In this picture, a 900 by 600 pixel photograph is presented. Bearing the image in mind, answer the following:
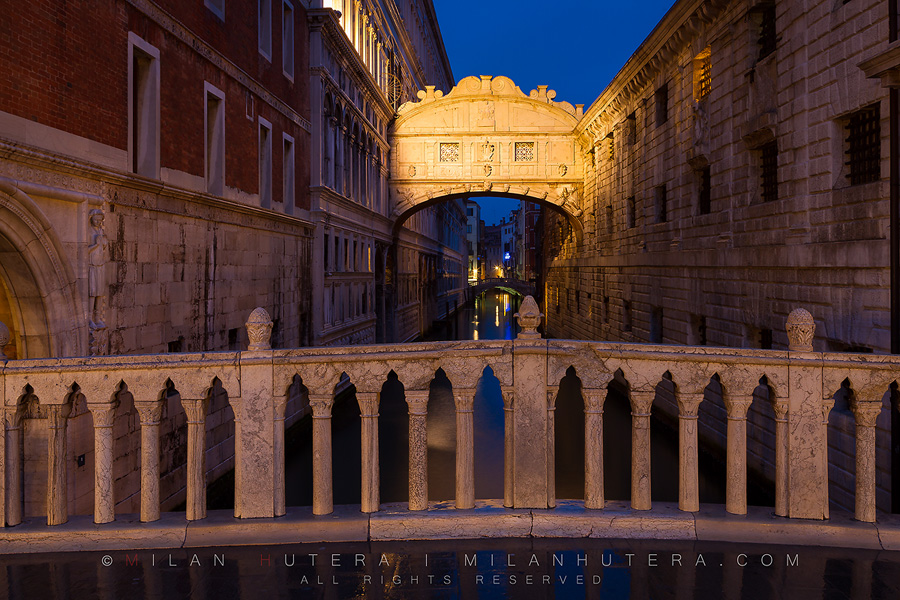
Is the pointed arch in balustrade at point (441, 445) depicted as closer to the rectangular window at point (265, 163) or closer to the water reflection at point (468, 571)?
Answer: the water reflection at point (468, 571)

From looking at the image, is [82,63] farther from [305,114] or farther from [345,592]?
[305,114]

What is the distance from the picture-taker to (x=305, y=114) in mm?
17828

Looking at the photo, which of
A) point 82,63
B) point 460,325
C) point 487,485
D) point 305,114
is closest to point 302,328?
point 305,114

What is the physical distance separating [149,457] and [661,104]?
17598 mm

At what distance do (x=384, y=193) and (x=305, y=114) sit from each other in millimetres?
10282

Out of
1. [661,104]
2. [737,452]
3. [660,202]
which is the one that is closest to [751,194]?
[660,202]

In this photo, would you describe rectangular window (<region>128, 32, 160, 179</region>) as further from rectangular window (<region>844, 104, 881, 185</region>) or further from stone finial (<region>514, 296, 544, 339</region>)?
rectangular window (<region>844, 104, 881, 185</region>)

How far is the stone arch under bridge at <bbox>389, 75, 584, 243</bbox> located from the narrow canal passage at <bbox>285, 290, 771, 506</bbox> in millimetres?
10091

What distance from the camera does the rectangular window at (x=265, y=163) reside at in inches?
579

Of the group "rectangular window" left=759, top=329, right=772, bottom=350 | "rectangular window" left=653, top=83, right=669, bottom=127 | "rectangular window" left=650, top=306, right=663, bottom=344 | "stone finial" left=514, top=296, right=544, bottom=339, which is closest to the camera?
"stone finial" left=514, top=296, right=544, bottom=339

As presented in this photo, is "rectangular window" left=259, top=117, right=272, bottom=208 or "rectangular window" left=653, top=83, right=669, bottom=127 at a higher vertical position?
"rectangular window" left=653, top=83, right=669, bottom=127

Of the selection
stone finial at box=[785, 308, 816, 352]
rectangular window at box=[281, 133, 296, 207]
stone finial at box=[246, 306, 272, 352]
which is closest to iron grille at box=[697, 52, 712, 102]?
rectangular window at box=[281, 133, 296, 207]

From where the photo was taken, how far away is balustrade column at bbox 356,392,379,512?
5.14 meters

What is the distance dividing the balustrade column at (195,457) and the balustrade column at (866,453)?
204 inches
